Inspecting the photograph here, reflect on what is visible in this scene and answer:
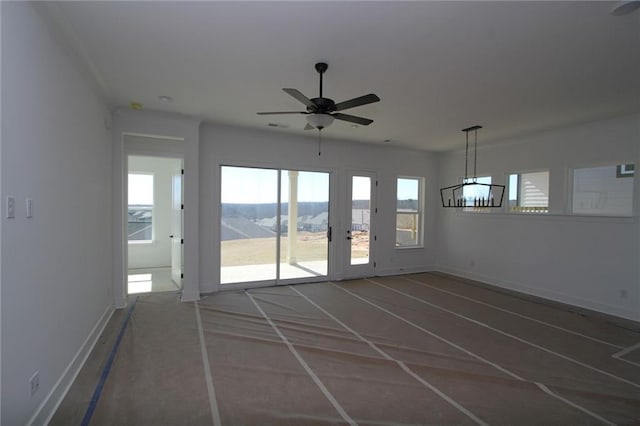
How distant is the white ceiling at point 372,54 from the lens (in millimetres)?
2182

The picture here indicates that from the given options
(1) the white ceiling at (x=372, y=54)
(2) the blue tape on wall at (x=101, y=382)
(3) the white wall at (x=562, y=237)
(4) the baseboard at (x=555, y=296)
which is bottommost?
(2) the blue tape on wall at (x=101, y=382)

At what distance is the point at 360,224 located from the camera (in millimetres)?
6527

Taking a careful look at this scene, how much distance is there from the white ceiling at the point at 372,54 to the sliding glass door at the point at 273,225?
1.58 metres

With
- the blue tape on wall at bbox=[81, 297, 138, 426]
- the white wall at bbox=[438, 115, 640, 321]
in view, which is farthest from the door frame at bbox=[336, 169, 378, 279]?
the blue tape on wall at bbox=[81, 297, 138, 426]

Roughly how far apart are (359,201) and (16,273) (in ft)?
17.7

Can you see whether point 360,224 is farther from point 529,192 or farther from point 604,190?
point 604,190

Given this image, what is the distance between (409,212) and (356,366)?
4812 mm

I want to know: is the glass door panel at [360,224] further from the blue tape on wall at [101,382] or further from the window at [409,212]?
the blue tape on wall at [101,382]

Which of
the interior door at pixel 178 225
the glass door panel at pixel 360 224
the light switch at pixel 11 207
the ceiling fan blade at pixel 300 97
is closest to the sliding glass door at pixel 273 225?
the glass door panel at pixel 360 224

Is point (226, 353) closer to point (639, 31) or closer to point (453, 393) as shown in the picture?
point (453, 393)

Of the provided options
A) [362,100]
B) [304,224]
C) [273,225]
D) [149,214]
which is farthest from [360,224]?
[149,214]

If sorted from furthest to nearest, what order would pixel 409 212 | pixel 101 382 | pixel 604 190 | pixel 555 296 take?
pixel 409 212
pixel 555 296
pixel 604 190
pixel 101 382

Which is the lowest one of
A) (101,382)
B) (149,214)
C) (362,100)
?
(101,382)

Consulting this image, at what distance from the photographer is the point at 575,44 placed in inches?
99.0
